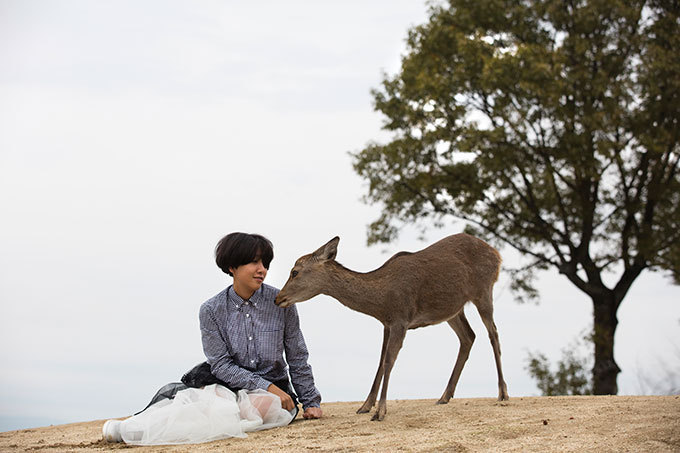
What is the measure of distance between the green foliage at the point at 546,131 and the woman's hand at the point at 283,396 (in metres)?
11.2

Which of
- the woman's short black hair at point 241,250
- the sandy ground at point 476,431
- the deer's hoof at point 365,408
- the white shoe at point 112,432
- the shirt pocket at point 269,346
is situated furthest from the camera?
the deer's hoof at point 365,408

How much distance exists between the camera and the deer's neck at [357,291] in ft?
25.5

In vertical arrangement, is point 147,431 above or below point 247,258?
below

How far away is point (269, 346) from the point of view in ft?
24.8

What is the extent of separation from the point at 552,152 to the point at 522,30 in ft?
11.5

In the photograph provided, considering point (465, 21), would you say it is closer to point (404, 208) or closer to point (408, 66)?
point (408, 66)

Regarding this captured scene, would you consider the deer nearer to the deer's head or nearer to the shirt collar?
the deer's head

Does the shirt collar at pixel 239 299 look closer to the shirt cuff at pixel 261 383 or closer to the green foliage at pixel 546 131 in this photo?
the shirt cuff at pixel 261 383

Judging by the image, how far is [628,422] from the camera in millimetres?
6832

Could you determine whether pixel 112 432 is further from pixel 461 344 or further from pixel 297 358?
pixel 461 344

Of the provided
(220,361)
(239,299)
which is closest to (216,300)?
(239,299)

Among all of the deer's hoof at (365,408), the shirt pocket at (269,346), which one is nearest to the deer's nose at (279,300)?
the shirt pocket at (269,346)

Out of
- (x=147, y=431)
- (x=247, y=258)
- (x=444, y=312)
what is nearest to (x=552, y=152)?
(x=444, y=312)

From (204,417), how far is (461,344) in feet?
10.8
